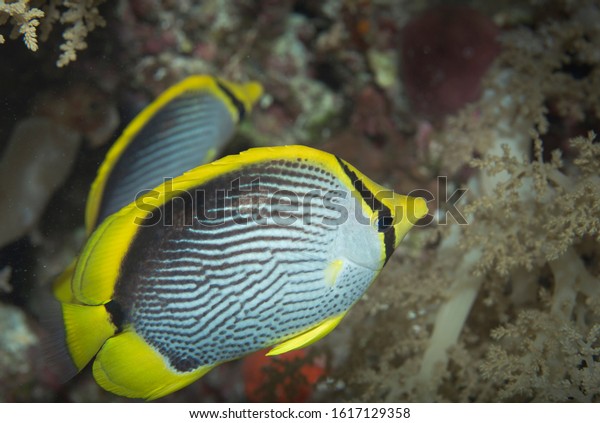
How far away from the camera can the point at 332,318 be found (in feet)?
4.69

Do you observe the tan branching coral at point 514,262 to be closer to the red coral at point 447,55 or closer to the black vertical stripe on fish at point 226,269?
the red coral at point 447,55

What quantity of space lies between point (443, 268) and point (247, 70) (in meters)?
1.88

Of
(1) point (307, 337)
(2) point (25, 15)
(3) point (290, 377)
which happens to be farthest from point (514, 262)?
(2) point (25, 15)

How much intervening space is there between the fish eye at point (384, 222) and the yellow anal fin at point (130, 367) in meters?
0.76

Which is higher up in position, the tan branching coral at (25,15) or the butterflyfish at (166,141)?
the tan branching coral at (25,15)

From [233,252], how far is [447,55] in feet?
6.71

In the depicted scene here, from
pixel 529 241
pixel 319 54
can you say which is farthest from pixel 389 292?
pixel 319 54

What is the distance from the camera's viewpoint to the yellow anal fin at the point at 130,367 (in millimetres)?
1384

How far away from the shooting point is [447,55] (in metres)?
2.75

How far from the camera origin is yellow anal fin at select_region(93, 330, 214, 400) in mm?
1384

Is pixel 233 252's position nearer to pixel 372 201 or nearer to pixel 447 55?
pixel 372 201

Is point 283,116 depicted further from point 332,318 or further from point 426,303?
point 332,318

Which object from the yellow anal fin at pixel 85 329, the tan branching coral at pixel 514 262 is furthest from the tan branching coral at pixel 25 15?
the tan branching coral at pixel 514 262

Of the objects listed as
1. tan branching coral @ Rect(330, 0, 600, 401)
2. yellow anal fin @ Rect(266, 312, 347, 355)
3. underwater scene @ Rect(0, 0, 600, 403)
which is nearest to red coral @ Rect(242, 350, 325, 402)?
underwater scene @ Rect(0, 0, 600, 403)
